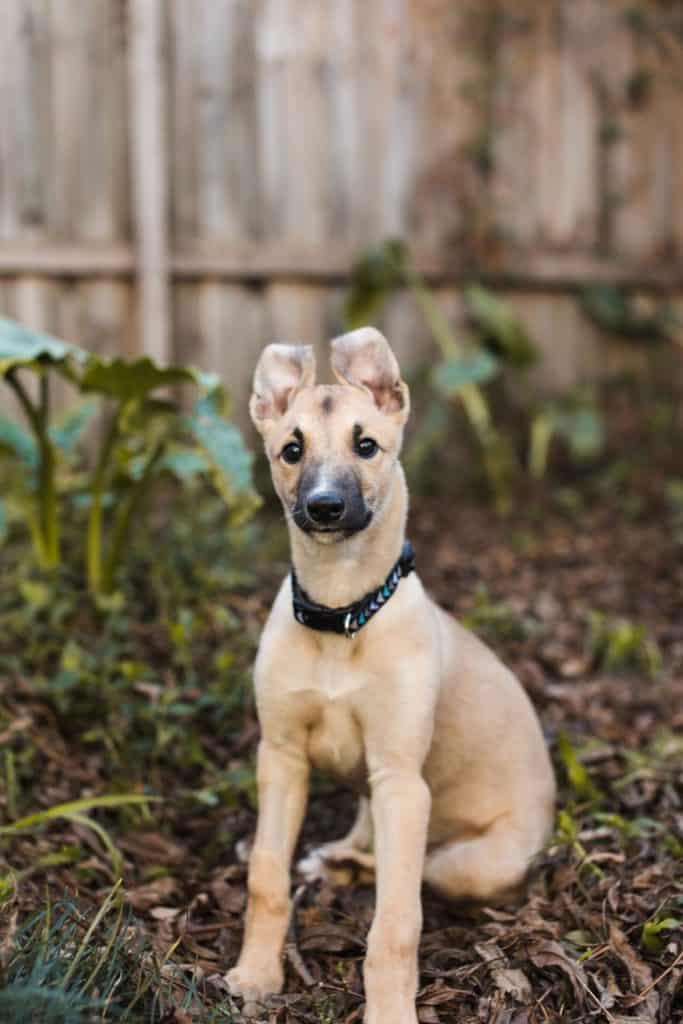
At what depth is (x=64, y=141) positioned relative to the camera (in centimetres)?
631

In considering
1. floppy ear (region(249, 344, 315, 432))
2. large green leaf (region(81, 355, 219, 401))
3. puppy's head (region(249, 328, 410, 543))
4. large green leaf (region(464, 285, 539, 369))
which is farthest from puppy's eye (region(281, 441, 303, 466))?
large green leaf (region(464, 285, 539, 369))

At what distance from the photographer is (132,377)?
420 cm

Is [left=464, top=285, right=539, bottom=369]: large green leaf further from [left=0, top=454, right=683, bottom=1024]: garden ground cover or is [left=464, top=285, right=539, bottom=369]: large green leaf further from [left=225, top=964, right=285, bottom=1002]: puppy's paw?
[left=225, top=964, right=285, bottom=1002]: puppy's paw

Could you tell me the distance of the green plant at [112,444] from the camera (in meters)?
4.09

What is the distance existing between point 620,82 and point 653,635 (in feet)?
13.4

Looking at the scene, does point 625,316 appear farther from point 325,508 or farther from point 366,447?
point 325,508

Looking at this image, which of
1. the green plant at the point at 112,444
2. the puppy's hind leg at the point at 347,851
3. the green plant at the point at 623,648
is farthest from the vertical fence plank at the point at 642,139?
the puppy's hind leg at the point at 347,851

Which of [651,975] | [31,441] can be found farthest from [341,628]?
[31,441]

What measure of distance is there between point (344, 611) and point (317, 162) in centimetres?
453

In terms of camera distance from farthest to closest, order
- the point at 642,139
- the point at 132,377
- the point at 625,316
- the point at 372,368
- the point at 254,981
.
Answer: the point at 642,139, the point at 625,316, the point at 132,377, the point at 372,368, the point at 254,981

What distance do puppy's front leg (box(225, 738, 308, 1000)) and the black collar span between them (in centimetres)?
34

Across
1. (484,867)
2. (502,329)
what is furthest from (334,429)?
(502,329)

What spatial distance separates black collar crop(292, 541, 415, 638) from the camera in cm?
287

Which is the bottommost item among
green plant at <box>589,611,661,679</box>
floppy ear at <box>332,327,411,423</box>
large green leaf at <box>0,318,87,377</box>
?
green plant at <box>589,611,661,679</box>
